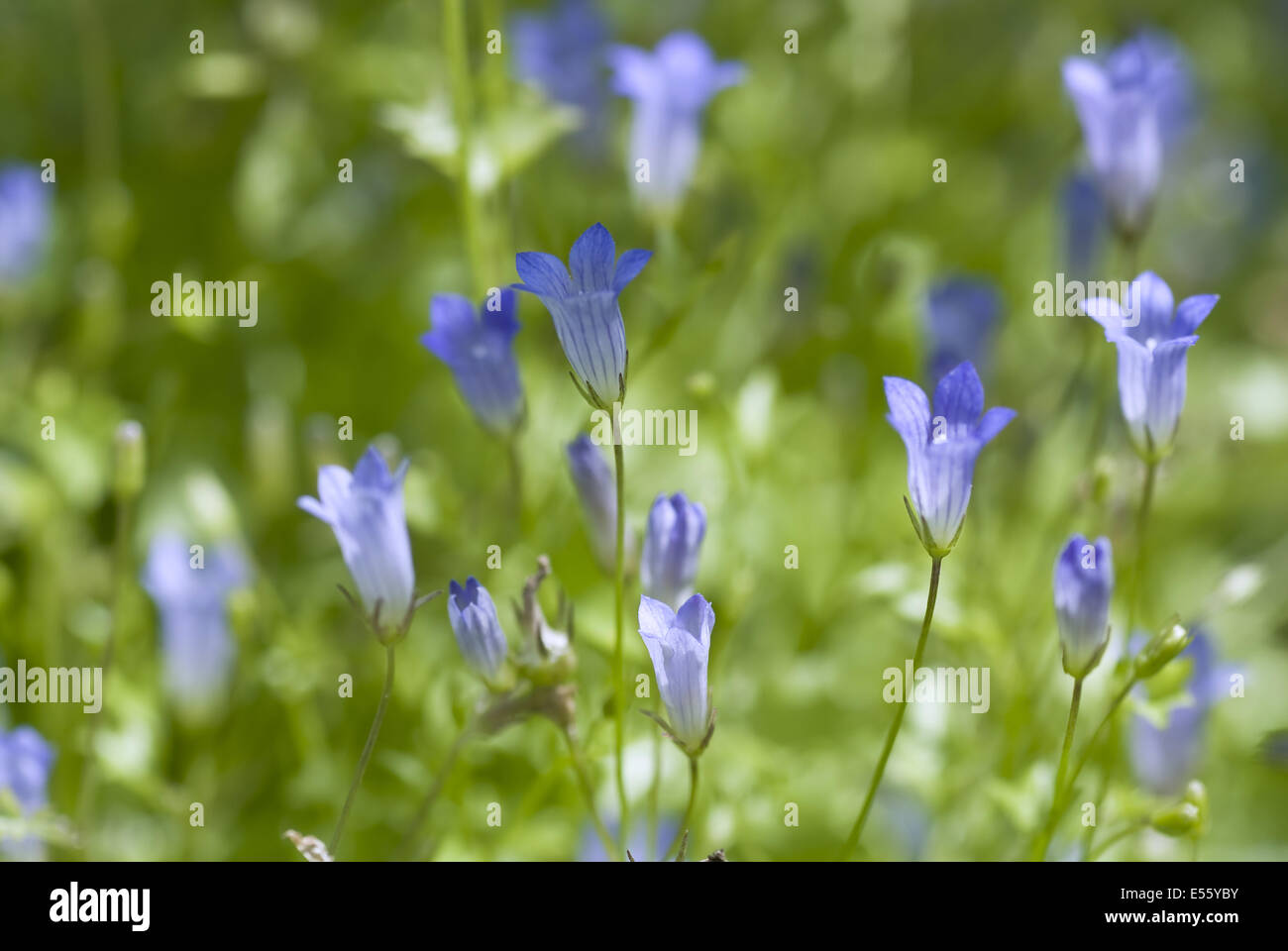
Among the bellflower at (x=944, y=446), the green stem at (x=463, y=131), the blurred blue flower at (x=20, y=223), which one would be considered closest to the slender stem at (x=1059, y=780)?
the bellflower at (x=944, y=446)

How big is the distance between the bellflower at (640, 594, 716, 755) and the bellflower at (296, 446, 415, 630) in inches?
8.7

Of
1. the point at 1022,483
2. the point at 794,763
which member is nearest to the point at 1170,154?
the point at 1022,483

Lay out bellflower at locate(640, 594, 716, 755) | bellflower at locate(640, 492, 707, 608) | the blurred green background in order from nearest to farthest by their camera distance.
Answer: bellflower at locate(640, 594, 716, 755) < bellflower at locate(640, 492, 707, 608) < the blurred green background

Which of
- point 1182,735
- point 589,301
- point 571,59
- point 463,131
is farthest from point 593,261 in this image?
point 571,59

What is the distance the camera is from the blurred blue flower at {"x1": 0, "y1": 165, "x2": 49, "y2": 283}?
1538mm

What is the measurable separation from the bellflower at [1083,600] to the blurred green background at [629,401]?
21 cm

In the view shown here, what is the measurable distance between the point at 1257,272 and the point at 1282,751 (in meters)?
1.08

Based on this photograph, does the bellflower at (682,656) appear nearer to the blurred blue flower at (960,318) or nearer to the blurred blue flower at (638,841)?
the blurred blue flower at (638,841)

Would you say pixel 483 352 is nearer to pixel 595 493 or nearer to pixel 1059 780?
pixel 595 493

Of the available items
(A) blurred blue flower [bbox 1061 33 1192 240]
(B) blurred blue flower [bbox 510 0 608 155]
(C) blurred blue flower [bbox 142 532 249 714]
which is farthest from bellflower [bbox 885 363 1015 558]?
(B) blurred blue flower [bbox 510 0 608 155]

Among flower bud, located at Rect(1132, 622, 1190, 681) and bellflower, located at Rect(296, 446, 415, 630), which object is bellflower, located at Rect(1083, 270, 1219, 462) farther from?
bellflower, located at Rect(296, 446, 415, 630)

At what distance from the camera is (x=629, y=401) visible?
1.61 meters

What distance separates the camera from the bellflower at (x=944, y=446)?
0.94 m

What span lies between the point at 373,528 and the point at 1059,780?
0.61 m
